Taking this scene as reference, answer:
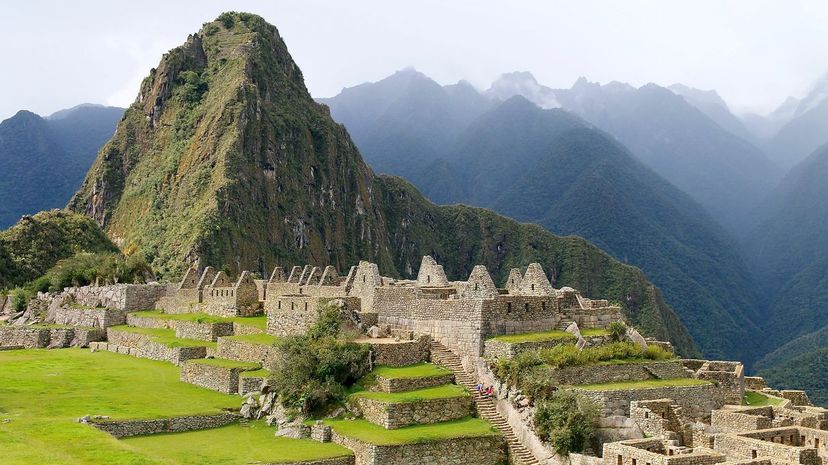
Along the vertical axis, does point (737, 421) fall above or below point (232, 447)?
above

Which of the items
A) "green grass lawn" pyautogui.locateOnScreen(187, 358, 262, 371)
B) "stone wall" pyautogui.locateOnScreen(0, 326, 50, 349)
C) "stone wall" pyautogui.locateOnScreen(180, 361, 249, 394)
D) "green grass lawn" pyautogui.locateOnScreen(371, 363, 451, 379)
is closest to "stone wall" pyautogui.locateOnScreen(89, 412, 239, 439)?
"stone wall" pyautogui.locateOnScreen(180, 361, 249, 394)

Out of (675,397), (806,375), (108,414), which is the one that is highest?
(675,397)

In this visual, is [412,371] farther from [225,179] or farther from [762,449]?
[225,179]

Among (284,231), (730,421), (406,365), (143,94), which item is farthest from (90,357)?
(143,94)

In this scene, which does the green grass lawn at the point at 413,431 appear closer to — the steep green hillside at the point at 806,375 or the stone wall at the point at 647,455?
the stone wall at the point at 647,455

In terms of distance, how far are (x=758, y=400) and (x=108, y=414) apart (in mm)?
20353

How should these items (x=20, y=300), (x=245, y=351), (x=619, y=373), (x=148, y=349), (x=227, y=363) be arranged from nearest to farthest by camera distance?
(x=619, y=373) → (x=227, y=363) → (x=245, y=351) → (x=148, y=349) → (x=20, y=300)

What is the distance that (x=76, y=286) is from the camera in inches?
2282

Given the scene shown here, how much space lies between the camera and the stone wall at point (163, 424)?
23.6 metres

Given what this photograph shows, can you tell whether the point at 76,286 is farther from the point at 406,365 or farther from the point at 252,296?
the point at 406,365

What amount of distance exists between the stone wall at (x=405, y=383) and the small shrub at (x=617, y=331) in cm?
555

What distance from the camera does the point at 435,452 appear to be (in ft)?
70.3

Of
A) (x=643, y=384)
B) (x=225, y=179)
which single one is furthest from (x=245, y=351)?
(x=225, y=179)

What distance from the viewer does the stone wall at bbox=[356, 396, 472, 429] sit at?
22.4 meters
